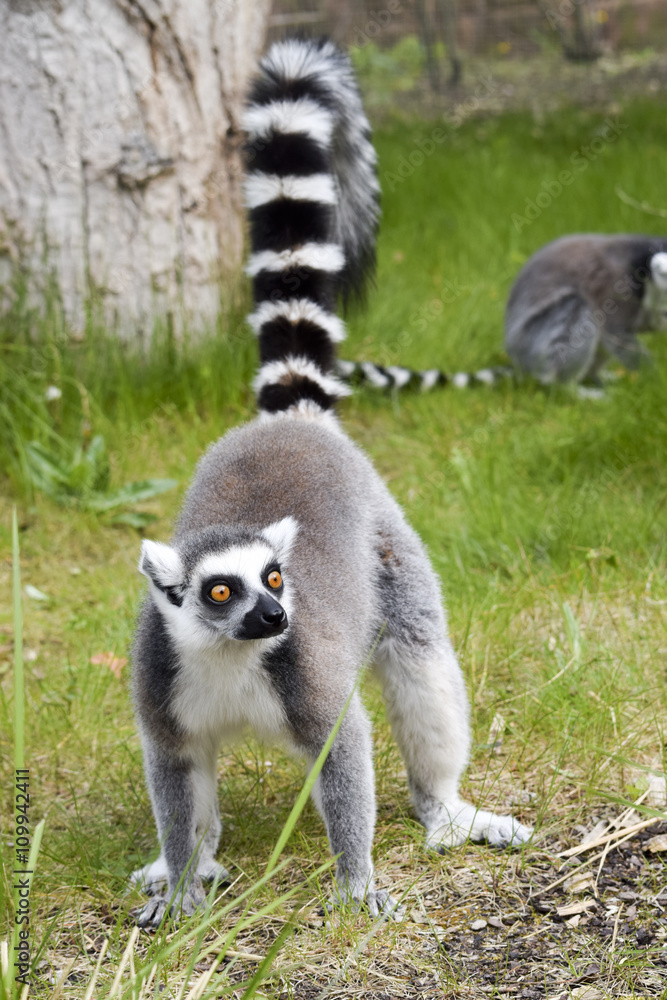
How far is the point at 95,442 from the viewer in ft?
15.2

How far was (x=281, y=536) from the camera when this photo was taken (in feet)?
7.35

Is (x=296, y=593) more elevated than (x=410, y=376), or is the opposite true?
(x=296, y=593)

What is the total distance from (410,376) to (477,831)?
352cm

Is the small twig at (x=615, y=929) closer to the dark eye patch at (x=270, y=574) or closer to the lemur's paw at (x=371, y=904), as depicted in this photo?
the lemur's paw at (x=371, y=904)

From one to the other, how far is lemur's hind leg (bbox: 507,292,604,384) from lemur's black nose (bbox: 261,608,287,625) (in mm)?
4553

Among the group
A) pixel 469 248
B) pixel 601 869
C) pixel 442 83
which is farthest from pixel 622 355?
pixel 442 83

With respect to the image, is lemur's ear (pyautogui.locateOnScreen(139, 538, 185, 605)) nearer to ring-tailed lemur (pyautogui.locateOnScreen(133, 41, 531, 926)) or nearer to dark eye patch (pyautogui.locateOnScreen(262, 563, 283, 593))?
ring-tailed lemur (pyautogui.locateOnScreen(133, 41, 531, 926))

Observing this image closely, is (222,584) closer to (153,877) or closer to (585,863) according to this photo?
(153,877)

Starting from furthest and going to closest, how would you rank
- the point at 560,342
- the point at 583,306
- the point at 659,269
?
the point at 583,306 → the point at 560,342 → the point at 659,269

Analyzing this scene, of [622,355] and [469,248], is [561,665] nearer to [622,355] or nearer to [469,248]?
[622,355]

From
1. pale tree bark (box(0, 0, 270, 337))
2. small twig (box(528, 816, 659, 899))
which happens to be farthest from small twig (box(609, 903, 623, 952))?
pale tree bark (box(0, 0, 270, 337))

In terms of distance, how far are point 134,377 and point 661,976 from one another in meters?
3.88

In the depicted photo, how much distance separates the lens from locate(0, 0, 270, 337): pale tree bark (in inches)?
189

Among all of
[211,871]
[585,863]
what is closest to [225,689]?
[211,871]
